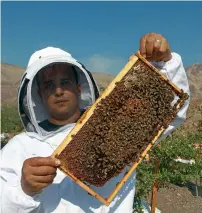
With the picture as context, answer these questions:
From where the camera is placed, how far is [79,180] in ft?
8.53

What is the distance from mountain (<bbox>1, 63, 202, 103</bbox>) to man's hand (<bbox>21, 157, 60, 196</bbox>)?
59.0 metres

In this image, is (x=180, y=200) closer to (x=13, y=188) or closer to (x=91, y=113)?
(x=91, y=113)

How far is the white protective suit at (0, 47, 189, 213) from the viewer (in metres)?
2.52

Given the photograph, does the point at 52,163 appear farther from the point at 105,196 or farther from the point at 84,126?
the point at 105,196

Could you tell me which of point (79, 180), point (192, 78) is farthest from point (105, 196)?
point (192, 78)

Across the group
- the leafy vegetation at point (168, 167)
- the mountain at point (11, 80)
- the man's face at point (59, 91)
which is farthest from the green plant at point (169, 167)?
the mountain at point (11, 80)

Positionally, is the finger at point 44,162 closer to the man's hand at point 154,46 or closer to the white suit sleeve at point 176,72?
the man's hand at point 154,46

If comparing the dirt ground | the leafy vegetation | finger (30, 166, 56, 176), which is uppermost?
finger (30, 166, 56, 176)

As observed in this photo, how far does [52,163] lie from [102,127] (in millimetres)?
475

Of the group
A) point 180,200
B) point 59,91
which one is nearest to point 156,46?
point 59,91

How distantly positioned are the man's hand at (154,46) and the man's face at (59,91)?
72 centimetres

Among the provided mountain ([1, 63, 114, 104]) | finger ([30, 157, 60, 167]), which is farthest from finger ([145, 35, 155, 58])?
mountain ([1, 63, 114, 104])

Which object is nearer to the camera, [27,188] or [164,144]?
[27,188]

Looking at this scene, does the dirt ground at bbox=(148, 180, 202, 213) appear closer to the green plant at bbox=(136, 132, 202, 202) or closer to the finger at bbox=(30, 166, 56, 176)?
the green plant at bbox=(136, 132, 202, 202)
